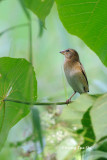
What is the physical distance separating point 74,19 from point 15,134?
1997 mm

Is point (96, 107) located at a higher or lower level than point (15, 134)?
higher

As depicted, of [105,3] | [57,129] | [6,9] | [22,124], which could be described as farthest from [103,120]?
[6,9]

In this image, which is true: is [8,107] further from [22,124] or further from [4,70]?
[22,124]

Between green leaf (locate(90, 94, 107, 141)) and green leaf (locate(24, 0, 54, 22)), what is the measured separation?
1.14 feet

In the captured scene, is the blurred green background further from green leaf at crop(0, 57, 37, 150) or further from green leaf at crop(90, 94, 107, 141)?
green leaf at crop(90, 94, 107, 141)

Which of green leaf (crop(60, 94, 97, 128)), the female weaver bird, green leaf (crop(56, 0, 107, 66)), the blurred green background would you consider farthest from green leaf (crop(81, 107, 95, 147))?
the blurred green background

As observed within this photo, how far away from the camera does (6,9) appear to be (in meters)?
4.03

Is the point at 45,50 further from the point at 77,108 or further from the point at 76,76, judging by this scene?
the point at 77,108

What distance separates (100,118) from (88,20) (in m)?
0.50

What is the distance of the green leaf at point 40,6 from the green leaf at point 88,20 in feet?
0.29

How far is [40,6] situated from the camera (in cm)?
79

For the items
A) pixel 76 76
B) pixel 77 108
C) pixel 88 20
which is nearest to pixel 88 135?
pixel 77 108

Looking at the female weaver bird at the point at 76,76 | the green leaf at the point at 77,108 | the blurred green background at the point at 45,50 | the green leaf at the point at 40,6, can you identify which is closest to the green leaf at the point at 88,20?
the green leaf at the point at 40,6

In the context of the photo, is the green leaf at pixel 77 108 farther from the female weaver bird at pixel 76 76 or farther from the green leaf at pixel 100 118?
the female weaver bird at pixel 76 76
